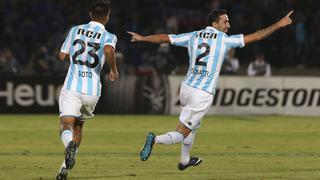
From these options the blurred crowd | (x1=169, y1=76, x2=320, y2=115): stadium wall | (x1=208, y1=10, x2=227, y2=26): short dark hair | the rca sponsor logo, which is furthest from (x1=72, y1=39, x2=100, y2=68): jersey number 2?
the blurred crowd

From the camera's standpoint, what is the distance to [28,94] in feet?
75.5

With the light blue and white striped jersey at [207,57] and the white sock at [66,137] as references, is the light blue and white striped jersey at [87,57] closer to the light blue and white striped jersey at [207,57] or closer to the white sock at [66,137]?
the white sock at [66,137]

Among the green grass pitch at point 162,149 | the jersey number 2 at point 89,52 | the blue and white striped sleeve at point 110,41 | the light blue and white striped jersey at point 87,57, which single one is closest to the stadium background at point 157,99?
the green grass pitch at point 162,149

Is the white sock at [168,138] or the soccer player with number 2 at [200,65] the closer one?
the white sock at [168,138]

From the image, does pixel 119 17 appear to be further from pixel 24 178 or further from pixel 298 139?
pixel 24 178

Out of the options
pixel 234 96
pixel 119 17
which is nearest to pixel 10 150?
pixel 234 96

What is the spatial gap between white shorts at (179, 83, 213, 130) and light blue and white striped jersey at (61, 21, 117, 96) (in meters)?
1.31

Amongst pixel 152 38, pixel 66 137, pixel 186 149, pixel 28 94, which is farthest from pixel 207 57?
pixel 28 94

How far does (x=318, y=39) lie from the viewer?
28.0 m

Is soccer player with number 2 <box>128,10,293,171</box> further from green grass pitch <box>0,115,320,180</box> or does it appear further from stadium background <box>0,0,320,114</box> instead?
stadium background <box>0,0,320,114</box>

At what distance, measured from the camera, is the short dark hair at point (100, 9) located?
10.7 meters

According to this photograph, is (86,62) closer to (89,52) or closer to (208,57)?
(89,52)

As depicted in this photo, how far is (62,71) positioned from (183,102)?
43.8 feet

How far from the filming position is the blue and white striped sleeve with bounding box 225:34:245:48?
11.4m
